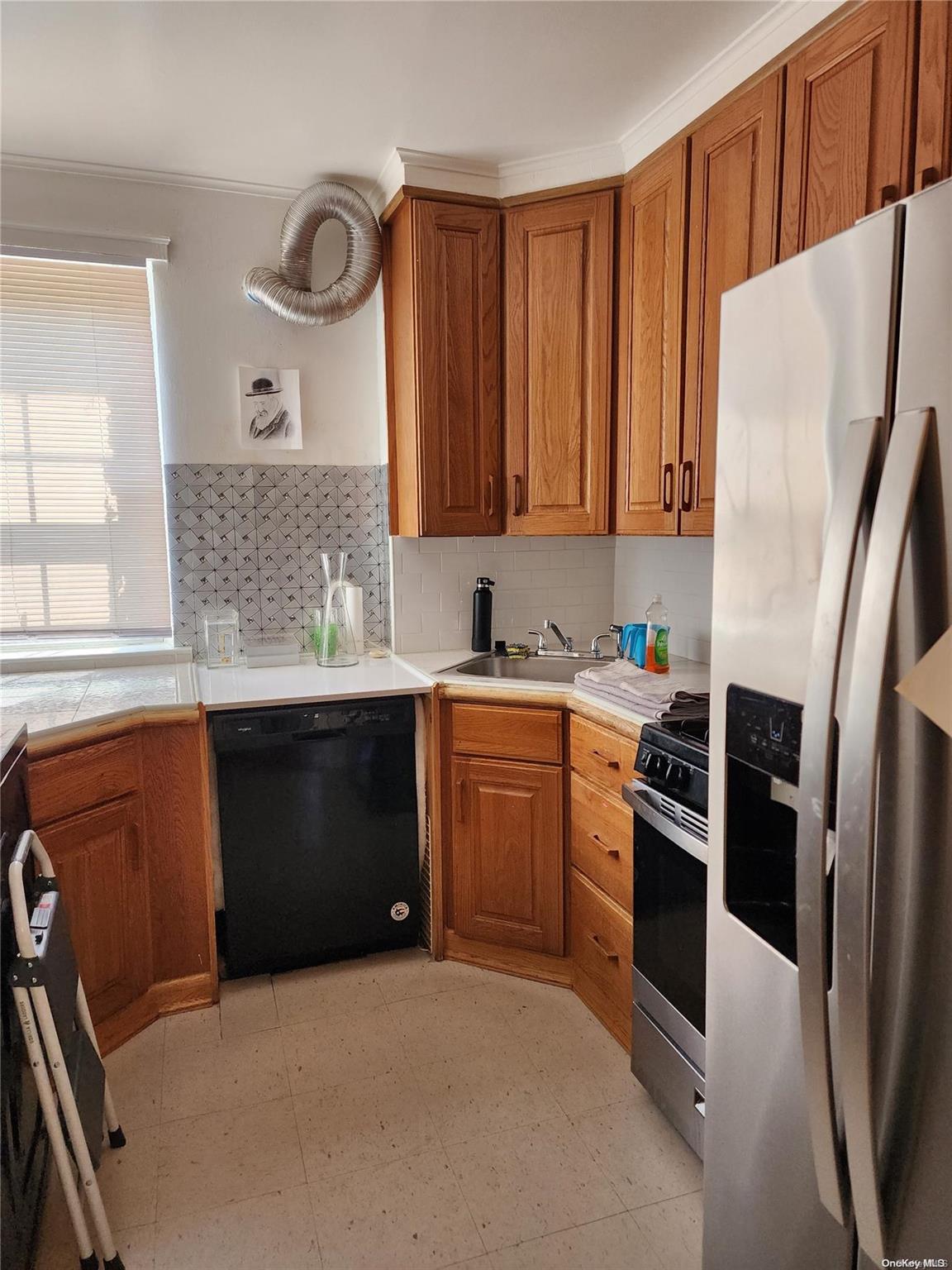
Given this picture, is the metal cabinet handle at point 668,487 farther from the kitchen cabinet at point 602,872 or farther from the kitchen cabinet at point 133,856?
the kitchen cabinet at point 133,856

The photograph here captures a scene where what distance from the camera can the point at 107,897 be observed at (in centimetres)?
217

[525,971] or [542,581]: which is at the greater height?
[542,581]

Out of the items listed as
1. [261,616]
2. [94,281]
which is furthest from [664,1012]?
[94,281]

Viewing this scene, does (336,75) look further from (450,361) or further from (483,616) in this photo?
(483,616)

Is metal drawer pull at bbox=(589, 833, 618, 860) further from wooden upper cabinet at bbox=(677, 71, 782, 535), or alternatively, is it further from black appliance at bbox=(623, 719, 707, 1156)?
wooden upper cabinet at bbox=(677, 71, 782, 535)

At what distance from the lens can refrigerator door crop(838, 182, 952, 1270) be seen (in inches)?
31.9

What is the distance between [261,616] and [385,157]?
5.26ft

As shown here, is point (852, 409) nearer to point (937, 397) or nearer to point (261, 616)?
point (937, 397)

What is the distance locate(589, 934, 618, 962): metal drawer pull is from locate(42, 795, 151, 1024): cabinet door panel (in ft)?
4.20

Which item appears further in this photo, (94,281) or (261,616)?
(261,616)

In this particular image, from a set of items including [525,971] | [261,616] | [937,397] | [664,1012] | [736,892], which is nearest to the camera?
[937,397]

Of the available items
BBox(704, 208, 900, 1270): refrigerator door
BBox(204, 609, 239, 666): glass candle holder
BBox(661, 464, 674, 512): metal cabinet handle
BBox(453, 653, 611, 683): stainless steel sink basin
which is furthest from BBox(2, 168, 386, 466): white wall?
BBox(704, 208, 900, 1270): refrigerator door

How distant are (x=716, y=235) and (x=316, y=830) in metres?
2.03

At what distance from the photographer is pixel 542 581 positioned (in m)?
3.16
